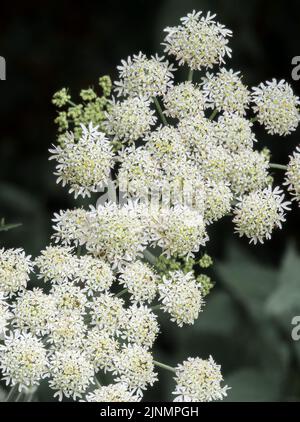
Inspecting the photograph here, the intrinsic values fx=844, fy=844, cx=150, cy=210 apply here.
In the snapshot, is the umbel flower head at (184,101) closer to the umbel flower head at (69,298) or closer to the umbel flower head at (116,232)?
the umbel flower head at (116,232)

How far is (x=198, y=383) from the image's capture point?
534cm

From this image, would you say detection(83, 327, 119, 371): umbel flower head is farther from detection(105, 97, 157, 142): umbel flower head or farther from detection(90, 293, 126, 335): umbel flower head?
detection(105, 97, 157, 142): umbel flower head

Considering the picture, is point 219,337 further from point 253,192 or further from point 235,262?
point 253,192

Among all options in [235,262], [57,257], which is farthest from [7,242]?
[57,257]

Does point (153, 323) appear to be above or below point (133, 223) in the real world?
below

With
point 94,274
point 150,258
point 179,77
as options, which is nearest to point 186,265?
point 150,258

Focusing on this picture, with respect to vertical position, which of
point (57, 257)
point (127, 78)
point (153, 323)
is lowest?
point (153, 323)

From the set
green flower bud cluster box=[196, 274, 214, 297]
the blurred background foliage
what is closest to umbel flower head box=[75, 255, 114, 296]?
green flower bud cluster box=[196, 274, 214, 297]

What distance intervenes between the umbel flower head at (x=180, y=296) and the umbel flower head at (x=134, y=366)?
31 cm

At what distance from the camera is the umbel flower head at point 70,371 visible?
5.17 meters

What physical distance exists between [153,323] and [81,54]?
490 cm

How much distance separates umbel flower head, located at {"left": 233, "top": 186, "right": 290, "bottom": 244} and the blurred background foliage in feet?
4.67

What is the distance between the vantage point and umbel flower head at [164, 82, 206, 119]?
5.61 meters

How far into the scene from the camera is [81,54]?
9516 millimetres
